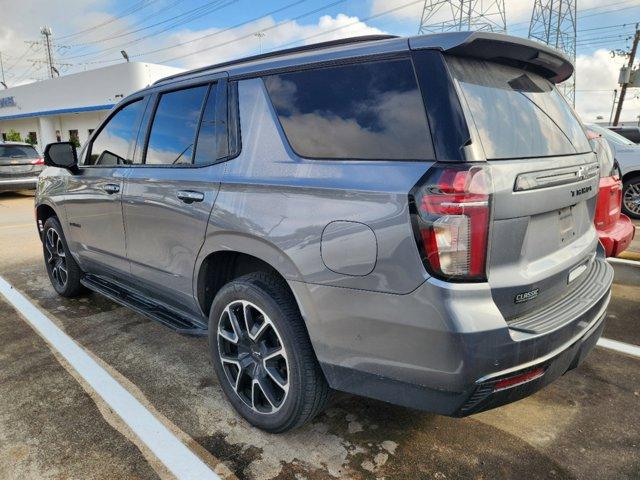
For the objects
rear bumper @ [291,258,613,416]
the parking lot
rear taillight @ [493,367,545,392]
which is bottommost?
the parking lot

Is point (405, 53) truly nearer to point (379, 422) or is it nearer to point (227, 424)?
point (379, 422)

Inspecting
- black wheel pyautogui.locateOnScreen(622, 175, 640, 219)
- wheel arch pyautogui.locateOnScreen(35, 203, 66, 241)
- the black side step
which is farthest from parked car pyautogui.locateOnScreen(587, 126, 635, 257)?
black wheel pyautogui.locateOnScreen(622, 175, 640, 219)

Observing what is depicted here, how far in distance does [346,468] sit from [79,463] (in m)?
1.29

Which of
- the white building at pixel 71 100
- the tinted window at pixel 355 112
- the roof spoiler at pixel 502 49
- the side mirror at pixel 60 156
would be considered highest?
the white building at pixel 71 100

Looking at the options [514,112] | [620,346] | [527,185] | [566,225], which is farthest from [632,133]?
[527,185]

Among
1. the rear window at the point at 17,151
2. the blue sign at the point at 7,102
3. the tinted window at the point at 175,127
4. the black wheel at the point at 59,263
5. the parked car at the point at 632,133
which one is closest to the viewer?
the tinted window at the point at 175,127

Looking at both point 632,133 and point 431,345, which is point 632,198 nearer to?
point 632,133

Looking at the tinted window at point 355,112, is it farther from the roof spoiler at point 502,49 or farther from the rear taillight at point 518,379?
the rear taillight at point 518,379

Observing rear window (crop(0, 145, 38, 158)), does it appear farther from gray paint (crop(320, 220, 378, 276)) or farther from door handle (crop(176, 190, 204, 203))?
Answer: gray paint (crop(320, 220, 378, 276))

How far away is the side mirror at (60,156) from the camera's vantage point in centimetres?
397

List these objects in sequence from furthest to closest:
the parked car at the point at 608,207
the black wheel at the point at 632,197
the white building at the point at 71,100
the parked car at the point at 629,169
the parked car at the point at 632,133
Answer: the white building at the point at 71,100, the parked car at the point at 632,133, the black wheel at the point at 632,197, the parked car at the point at 629,169, the parked car at the point at 608,207

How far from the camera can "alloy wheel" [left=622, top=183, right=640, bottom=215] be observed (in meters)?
8.73

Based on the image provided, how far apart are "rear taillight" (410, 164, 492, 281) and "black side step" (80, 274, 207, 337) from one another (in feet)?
5.38

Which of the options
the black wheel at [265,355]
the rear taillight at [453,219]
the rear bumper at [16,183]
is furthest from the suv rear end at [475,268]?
the rear bumper at [16,183]
